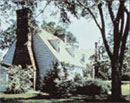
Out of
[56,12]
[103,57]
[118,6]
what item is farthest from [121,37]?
[103,57]

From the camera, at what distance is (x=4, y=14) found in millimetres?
14562

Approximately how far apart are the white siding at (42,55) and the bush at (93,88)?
4.87m

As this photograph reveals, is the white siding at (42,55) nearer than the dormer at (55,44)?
Yes

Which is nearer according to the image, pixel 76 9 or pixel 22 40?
pixel 76 9

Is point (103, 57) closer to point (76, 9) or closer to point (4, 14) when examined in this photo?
point (76, 9)

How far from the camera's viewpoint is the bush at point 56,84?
17852 millimetres

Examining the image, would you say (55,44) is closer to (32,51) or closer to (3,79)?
(32,51)

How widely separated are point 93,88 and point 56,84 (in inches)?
126

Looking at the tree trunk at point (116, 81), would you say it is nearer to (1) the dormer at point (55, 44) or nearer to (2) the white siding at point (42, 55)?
(2) the white siding at point (42, 55)

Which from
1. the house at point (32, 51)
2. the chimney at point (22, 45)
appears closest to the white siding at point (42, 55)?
the house at point (32, 51)

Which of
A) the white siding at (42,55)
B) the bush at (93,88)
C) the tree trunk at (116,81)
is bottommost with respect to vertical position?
the bush at (93,88)

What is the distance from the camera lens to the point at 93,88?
19922 millimetres

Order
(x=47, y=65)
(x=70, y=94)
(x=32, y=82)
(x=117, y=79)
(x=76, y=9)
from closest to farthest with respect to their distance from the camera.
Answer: (x=117, y=79), (x=76, y=9), (x=70, y=94), (x=32, y=82), (x=47, y=65)

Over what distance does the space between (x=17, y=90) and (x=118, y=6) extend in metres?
10.5
